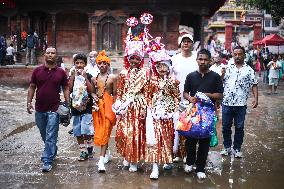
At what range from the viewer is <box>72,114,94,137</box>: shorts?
6809 millimetres

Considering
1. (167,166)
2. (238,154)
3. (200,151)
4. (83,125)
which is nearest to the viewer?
(200,151)

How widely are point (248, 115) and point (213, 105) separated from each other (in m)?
6.28

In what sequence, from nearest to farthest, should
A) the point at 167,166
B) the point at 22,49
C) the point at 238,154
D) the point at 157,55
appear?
the point at 157,55, the point at 167,166, the point at 238,154, the point at 22,49

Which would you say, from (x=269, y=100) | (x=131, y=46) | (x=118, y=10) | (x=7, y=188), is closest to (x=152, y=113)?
(x=131, y=46)

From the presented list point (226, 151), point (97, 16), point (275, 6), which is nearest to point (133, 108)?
point (226, 151)

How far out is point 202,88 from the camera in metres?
6.06

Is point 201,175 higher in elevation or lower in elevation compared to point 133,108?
lower

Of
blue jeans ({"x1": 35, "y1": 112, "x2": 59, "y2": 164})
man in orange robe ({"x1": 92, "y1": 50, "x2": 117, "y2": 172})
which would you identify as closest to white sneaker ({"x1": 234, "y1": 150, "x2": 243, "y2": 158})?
man in orange robe ({"x1": 92, "y1": 50, "x2": 117, "y2": 172})

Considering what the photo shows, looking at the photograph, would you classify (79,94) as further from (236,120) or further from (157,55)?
(236,120)

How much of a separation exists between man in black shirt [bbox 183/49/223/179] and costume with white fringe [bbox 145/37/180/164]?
0.73 ft

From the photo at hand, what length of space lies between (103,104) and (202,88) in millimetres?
1493

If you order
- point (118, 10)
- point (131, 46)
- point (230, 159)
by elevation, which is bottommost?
point (230, 159)

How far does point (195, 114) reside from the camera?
592 centimetres

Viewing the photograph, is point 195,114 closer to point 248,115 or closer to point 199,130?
point 199,130
